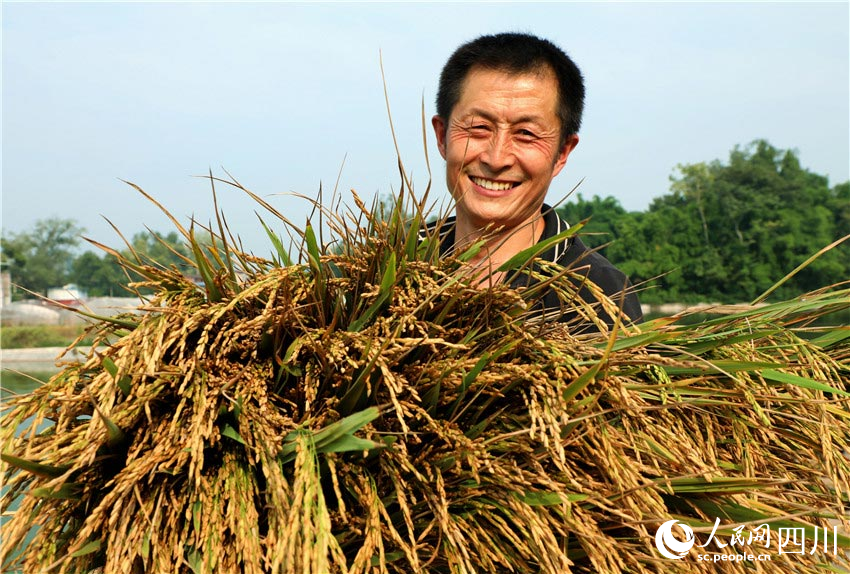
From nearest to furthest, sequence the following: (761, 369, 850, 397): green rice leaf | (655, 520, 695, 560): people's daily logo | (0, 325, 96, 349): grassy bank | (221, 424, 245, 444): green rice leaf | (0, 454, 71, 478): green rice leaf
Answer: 1. (0, 454, 71, 478): green rice leaf
2. (221, 424, 245, 444): green rice leaf
3. (655, 520, 695, 560): people's daily logo
4. (761, 369, 850, 397): green rice leaf
5. (0, 325, 96, 349): grassy bank

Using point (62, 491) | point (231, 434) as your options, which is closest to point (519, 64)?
point (231, 434)

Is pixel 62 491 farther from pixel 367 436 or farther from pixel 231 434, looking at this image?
pixel 367 436

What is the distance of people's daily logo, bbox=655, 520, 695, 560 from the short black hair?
1.64 metres

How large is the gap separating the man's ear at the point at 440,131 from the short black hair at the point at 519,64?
0.17 ft

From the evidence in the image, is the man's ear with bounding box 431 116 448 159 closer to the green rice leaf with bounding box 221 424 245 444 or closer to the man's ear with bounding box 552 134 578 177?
the man's ear with bounding box 552 134 578 177

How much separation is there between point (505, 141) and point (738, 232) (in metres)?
73.5

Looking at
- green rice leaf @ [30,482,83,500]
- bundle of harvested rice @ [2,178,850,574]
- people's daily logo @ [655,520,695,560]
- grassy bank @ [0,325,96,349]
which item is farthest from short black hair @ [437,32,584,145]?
grassy bank @ [0,325,96,349]

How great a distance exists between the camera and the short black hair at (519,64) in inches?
97.0

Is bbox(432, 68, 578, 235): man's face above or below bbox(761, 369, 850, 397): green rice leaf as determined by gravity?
above

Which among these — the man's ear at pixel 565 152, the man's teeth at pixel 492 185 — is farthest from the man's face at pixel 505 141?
the man's ear at pixel 565 152

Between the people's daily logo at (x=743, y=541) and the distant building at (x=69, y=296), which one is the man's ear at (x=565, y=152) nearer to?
the people's daily logo at (x=743, y=541)

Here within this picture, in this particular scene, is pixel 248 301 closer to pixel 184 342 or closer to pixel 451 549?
pixel 184 342

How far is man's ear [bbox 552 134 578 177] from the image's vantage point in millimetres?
2672

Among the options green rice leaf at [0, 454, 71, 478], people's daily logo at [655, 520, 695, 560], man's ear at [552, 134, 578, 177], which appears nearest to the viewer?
green rice leaf at [0, 454, 71, 478]
